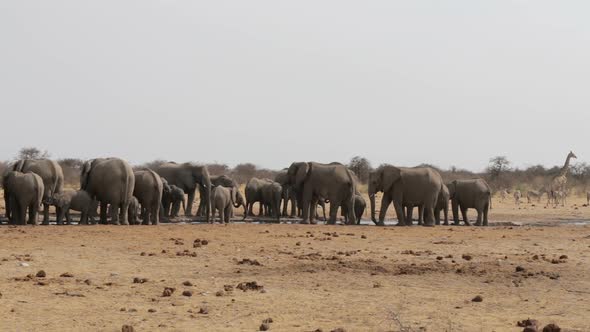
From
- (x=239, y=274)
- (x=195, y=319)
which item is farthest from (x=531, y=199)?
(x=195, y=319)

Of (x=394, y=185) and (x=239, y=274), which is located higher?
(x=394, y=185)

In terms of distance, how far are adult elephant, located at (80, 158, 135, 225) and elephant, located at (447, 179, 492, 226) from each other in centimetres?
1321

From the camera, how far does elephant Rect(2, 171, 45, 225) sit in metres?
23.3

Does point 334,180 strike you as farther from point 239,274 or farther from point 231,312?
point 231,312

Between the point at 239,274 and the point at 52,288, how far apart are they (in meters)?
3.28

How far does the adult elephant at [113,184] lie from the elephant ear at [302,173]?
6989 mm

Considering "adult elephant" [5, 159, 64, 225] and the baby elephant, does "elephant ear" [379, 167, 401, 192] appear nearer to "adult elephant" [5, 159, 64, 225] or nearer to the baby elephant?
the baby elephant

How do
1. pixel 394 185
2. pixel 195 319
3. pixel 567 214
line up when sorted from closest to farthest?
pixel 195 319
pixel 394 185
pixel 567 214

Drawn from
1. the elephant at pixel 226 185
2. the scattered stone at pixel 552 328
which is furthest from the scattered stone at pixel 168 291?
the elephant at pixel 226 185

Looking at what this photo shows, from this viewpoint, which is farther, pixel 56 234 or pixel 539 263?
pixel 56 234

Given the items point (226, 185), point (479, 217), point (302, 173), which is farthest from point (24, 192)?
point (479, 217)

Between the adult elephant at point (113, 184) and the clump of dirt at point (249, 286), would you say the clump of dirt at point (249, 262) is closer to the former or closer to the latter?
the clump of dirt at point (249, 286)

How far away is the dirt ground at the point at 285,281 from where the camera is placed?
1013 centimetres

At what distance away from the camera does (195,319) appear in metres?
10.1
